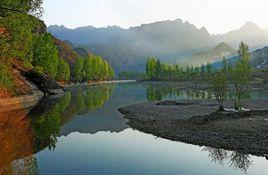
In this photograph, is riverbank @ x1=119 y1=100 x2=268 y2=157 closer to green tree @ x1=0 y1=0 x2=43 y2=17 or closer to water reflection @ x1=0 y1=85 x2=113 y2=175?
water reflection @ x1=0 y1=85 x2=113 y2=175

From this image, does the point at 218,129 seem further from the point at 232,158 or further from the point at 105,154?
the point at 105,154

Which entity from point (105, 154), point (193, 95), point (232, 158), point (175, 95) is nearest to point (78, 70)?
point (175, 95)

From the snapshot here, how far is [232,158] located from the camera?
25.5 meters

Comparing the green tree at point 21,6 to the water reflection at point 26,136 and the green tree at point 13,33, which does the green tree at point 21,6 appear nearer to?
the green tree at point 13,33

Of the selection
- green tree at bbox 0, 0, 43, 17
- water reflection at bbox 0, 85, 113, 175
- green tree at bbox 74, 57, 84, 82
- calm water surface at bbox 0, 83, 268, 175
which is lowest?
calm water surface at bbox 0, 83, 268, 175

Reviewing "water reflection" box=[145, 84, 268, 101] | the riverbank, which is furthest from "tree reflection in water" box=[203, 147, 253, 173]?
"water reflection" box=[145, 84, 268, 101]

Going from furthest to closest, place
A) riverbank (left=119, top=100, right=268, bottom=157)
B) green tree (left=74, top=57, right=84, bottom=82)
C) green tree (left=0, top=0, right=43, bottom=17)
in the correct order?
1. green tree (left=74, top=57, right=84, bottom=82)
2. green tree (left=0, top=0, right=43, bottom=17)
3. riverbank (left=119, top=100, right=268, bottom=157)

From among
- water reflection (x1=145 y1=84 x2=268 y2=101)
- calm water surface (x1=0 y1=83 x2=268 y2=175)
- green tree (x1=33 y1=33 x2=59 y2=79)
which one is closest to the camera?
calm water surface (x1=0 y1=83 x2=268 y2=175)

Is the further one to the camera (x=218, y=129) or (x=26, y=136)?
(x=218, y=129)

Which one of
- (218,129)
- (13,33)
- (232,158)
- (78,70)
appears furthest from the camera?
(78,70)

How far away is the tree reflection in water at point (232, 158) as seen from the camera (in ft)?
78.2

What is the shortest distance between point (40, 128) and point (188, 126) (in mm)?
17036

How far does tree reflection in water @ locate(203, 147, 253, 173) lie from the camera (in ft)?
78.2

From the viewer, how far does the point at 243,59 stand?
58.5 meters
